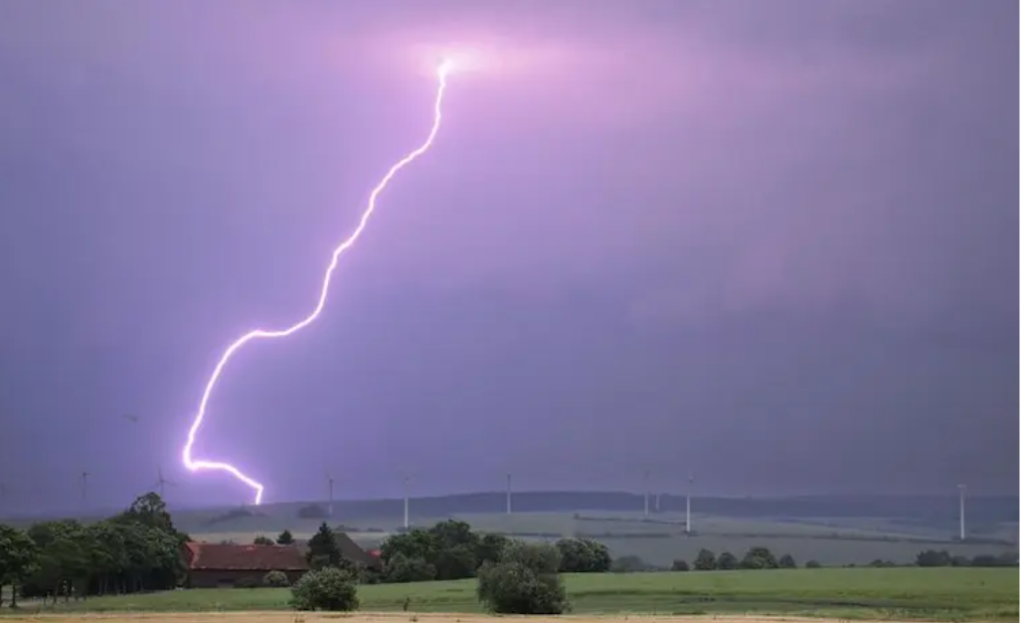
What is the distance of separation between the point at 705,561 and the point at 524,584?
339 inches

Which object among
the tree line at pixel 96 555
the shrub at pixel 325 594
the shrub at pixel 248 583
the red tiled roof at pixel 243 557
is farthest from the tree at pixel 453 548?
the tree line at pixel 96 555

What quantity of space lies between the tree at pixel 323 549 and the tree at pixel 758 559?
11.4 metres

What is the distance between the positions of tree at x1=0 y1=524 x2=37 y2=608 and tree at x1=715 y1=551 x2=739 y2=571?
1841 centimetres

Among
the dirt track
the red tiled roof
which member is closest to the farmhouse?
the red tiled roof

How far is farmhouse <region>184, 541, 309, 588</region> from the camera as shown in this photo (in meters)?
35.8

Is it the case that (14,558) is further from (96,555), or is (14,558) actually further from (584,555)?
(584,555)

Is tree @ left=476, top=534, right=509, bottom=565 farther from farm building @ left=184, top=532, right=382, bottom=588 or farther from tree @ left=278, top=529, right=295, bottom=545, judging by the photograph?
A: tree @ left=278, top=529, right=295, bottom=545

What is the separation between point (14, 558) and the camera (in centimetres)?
3272

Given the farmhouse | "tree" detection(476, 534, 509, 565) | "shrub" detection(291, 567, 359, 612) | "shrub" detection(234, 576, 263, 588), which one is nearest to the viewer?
"shrub" detection(291, 567, 359, 612)

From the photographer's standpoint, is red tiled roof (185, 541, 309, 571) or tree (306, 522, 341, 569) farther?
tree (306, 522, 341, 569)

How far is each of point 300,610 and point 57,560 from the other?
727cm

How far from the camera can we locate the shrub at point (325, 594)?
1236 inches

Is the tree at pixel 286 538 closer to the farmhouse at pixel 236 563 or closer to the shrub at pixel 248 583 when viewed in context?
the farmhouse at pixel 236 563

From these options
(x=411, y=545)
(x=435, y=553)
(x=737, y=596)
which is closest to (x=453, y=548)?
(x=435, y=553)
